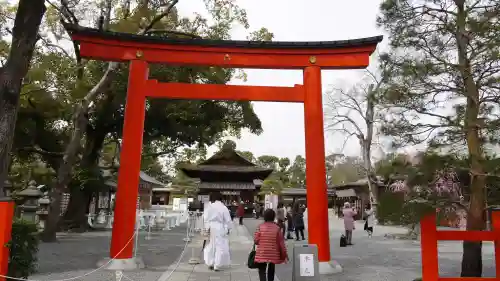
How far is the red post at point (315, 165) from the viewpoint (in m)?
8.48

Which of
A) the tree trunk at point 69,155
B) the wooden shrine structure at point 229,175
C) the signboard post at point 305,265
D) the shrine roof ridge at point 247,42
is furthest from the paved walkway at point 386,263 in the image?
the wooden shrine structure at point 229,175

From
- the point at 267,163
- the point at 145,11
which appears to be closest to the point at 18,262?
the point at 145,11

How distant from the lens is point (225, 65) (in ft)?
30.8

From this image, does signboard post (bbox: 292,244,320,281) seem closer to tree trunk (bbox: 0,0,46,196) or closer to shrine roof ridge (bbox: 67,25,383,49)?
tree trunk (bbox: 0,0,46,196)

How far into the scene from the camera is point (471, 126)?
684 centimetres

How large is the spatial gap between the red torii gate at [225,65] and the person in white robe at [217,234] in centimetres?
170

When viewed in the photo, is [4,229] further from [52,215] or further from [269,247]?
[52,215]

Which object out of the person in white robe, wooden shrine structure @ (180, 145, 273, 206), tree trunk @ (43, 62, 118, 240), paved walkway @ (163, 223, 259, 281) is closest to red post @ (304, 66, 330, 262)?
paved walkway @ (163, 223, 259, 281)

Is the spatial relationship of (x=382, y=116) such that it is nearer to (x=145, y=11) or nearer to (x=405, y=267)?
(x=405, y=267)

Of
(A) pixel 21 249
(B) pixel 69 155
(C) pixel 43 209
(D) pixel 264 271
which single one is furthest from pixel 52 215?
(D) pixel 264 271

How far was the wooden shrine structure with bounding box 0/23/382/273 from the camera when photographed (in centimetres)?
866

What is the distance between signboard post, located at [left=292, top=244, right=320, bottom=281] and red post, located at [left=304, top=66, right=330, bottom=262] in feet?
9.90

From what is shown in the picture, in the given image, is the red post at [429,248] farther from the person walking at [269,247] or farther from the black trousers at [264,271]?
the black trousers at [264,271]

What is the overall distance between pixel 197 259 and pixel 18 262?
4.91 m
